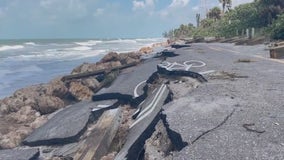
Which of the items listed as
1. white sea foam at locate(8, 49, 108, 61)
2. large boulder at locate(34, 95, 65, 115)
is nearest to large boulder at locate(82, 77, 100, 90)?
large boulder at locate(34, 95, 65, 115)

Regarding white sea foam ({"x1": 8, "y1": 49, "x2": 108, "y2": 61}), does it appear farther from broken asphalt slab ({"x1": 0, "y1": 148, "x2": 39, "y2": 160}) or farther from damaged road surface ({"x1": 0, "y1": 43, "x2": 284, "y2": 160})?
broken asphalt slab ({"x1": 0, "y1": 148, "x2": 39, "y2": 160})

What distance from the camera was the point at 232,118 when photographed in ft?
15.2

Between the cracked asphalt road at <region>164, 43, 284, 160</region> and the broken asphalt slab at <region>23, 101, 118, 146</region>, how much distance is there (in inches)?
91.5

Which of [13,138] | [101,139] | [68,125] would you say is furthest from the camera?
[68,125]

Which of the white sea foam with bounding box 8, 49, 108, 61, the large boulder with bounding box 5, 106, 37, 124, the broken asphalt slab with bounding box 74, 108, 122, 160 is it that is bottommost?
the white sea foam with bounding box 8, 49, 108, 61

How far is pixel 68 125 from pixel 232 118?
3.96 m

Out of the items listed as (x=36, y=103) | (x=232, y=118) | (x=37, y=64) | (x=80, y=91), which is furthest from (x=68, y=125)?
(x=37, y=64)

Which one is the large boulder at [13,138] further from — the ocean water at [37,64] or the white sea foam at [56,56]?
the white sea foam at [56,56]

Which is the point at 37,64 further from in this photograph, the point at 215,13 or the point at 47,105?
the point at 215,13

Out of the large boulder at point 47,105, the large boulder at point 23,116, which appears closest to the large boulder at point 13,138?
the large boulder at point 23,116

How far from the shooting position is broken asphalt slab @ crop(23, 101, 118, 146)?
7027 millimetres

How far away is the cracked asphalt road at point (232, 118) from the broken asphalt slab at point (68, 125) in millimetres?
2323

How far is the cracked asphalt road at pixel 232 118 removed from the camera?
3.67 metres

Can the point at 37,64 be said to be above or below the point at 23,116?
below
